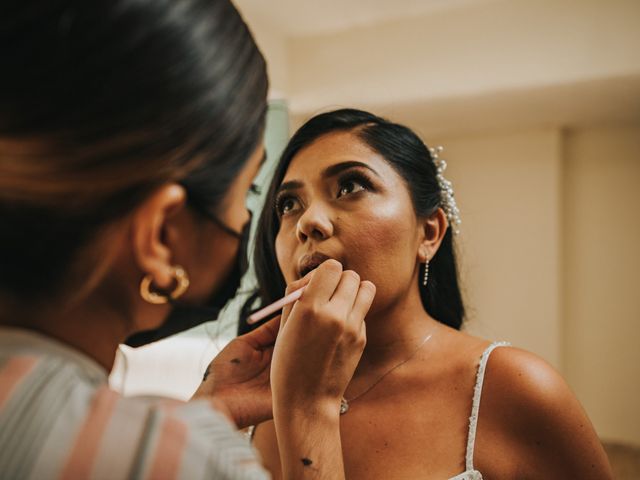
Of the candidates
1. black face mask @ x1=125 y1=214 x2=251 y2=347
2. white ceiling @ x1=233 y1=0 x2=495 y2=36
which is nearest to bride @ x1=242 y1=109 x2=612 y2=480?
black face mask @ x1=125 y1=214 x2=251 y2=347

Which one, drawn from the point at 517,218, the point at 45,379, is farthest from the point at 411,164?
the point at 517,218

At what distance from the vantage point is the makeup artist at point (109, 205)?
16.9 inches

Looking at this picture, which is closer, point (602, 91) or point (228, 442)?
point (228, 442)

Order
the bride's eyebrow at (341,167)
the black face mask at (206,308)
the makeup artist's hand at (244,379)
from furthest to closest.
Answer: the bride's eyebrow at (341,167) < the makeup artist's hand at (244,379) < the black face mask at (206,308)

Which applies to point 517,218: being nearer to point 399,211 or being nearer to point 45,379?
point 399,211

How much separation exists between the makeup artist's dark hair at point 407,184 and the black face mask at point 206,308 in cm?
65

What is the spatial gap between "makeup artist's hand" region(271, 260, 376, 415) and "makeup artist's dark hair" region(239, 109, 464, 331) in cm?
42

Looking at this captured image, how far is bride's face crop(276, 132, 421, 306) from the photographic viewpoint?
115cm

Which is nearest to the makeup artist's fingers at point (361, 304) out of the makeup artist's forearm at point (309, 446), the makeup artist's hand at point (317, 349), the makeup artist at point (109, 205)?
the makeup artist's hand at point (317, 349)

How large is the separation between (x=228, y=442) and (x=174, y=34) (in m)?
0.34

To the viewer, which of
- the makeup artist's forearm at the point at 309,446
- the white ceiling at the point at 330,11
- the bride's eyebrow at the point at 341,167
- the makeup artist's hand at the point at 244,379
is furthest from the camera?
the white ceiling at the point at 330,11

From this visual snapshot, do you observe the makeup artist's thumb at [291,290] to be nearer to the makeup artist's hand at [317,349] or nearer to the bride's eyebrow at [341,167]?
the makeup artist's hand at [317,349]

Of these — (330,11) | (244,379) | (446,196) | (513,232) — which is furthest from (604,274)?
(244,379)

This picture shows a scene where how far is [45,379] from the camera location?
442 mm
